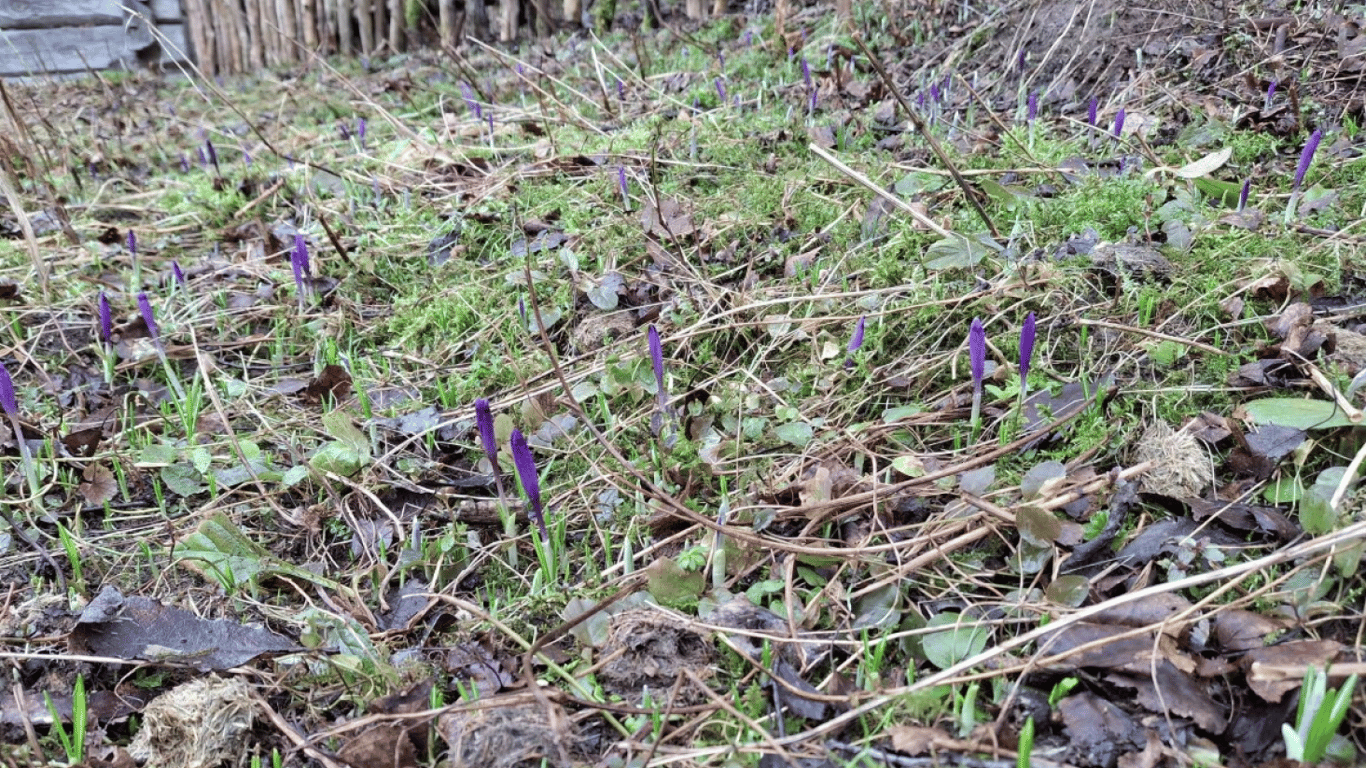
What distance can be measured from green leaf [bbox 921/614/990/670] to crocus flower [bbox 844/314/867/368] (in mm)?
852

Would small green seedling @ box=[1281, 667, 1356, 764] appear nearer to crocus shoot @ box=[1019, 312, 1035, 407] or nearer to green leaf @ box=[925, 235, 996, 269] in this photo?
crocus shoot @ box=[1019, 312, 1035, 407]

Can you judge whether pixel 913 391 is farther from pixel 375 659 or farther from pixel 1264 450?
pixel 375 659

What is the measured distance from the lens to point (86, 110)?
23.8ft


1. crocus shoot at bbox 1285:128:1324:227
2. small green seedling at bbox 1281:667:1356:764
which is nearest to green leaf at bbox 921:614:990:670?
small green seedling at bbox 1281:667:1356:764

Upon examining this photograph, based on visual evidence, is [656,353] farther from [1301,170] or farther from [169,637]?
[1301,170]

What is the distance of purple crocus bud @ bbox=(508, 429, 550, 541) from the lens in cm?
161

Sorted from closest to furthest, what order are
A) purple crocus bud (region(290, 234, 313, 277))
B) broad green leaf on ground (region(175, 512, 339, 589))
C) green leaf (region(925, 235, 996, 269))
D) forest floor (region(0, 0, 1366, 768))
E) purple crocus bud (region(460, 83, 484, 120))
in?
forest floor (region(0, 0, 1366, 768))
broad green leaf on ground (region(175, 512, 339, 589))
green leaf (region(925, 235, 996, 269))
purple crocus bud (region(290, 234, 313, 277))
purple crocus bud (region(460, 83, 484, 120))

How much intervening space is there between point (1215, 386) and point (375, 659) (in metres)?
1.78

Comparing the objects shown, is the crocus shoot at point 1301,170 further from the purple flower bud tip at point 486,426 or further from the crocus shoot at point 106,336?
the crocus shoot at point 106,336

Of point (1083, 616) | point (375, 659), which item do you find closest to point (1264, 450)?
point (1083, 616)

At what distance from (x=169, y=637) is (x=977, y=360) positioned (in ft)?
5.51

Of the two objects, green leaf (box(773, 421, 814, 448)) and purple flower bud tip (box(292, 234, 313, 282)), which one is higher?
purple flower bud tip (box(292, 234, 313, 282))

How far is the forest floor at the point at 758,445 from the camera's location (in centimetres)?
139

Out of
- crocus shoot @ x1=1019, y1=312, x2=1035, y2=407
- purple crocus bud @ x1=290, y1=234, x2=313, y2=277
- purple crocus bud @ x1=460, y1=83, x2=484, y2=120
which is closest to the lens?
crocus shoot @ x1=1019, y1=312, x2=1035, y2=407
